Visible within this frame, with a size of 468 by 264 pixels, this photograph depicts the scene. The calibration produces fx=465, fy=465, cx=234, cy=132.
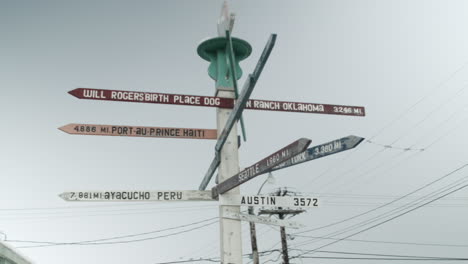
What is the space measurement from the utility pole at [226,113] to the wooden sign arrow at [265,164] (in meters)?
0.34

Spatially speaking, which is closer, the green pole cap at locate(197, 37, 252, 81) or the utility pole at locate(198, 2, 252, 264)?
the utility pole at locate(198, 2, 252, 264)

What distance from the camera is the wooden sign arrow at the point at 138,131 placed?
294 inches

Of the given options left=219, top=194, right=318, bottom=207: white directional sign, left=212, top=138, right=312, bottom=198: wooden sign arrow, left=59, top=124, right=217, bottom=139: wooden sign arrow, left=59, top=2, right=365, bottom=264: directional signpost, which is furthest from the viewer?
left=59, top=124, right=217, bottom=139: wooden sign arrow

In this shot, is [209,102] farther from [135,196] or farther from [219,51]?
[135,196]

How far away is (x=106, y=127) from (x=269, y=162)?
3.16m

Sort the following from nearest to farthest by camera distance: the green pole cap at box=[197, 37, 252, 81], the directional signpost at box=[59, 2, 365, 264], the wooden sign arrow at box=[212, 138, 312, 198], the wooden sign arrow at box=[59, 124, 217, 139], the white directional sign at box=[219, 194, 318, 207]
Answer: the wooden sign arrow at box=[212, 138, 312, 198] → the white directional sign at box=[219, 194, 318, 207] → the directional signpost at box=[59, 2, 365, 264] → the wooden sign arrow at box=[59, 124, 217, 139] → the green pole cap at box=[197, 37, 252, 81]

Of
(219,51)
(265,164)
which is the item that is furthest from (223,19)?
(265,164)

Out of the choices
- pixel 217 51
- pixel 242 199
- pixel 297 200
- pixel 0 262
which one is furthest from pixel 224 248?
pixel 0 262

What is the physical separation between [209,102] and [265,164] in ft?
7.24

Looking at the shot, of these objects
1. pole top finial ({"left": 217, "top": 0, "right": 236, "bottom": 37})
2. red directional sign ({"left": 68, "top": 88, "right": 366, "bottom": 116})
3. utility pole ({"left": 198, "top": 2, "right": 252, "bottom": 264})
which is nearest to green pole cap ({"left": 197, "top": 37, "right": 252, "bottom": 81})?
utility pole ({"left": 198, "top": 2, "right": 252, "bottom": 264})

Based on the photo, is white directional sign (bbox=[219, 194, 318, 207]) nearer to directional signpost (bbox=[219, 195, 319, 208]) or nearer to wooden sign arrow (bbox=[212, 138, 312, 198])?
directional signpost (bbox=[219, 195, 319, 208])

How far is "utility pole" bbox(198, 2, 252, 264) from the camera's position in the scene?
24.5ft

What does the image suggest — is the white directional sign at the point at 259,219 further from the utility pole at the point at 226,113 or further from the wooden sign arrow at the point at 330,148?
the wooden sign arrow at the point at 330,148

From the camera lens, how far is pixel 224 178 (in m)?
7.67
